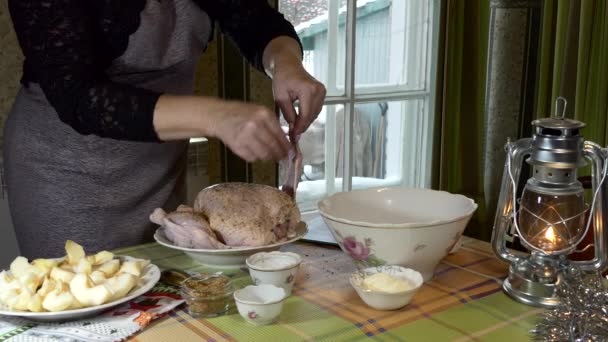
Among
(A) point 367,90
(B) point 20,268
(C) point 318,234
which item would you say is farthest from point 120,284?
(A) point 367,90

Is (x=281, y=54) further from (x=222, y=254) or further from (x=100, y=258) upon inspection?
(x=100, y=258)

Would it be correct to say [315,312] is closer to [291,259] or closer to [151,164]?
[291,259]

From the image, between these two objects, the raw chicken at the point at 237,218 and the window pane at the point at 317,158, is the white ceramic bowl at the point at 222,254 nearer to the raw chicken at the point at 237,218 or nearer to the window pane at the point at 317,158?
the raw chicken at the point at 237,218

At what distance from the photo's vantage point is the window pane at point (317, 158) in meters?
2.66

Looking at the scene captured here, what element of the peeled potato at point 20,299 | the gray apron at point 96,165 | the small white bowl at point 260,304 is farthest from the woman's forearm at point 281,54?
the peeled potato at point 20,299

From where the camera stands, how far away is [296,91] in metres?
1.25

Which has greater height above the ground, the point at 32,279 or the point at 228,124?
the point at 228,124

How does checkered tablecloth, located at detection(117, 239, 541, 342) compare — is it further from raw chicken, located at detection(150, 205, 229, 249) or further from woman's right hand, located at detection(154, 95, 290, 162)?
woman's right hand, located at detection(154, 95, 290, 162)

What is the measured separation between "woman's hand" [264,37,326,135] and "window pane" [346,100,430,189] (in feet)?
4.57

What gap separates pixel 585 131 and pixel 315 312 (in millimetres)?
1647

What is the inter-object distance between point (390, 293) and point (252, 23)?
812mm

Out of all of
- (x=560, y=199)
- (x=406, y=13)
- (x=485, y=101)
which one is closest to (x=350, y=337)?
(x=560, y=199)

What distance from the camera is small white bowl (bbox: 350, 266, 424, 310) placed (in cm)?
91

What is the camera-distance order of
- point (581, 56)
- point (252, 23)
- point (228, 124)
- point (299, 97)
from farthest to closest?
point (581, 56), point (252, 23), point (299, 97), point (228, 124)
